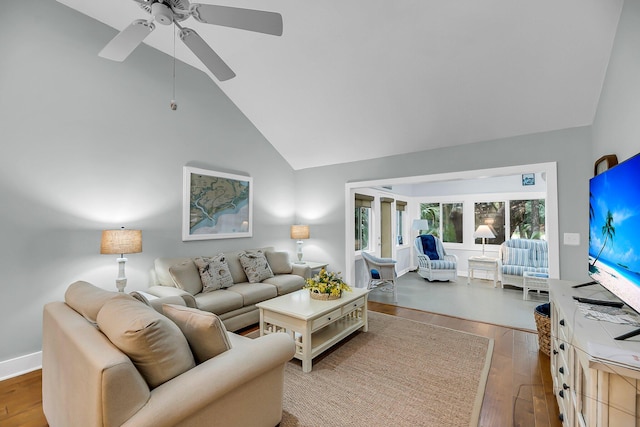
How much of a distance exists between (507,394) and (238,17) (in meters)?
3.36

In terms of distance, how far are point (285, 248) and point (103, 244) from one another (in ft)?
9.73

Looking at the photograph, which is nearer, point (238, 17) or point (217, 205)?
point (238, 17)

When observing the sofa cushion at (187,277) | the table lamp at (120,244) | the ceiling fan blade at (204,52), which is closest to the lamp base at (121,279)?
the table lamp at (120,244)

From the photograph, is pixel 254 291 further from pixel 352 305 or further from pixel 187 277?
pixel 352 305

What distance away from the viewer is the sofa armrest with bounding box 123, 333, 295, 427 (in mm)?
1123

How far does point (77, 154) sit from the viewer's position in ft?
9.35

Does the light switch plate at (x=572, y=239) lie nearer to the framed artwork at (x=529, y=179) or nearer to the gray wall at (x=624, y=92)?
the gray wall at (x=624, y=92)

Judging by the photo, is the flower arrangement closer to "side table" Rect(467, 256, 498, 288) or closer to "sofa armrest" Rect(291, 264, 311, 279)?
"sofa armrest" Rect(291, 264, 311, 279)

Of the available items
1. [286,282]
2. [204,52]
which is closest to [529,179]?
[286,282]

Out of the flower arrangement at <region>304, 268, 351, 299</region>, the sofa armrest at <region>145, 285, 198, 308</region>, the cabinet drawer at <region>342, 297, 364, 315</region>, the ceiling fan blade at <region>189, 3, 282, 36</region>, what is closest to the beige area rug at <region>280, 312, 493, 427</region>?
the cabinet drawer at <region>342, 297, 364, 315</region>

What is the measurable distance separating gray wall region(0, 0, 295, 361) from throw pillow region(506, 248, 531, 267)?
5.58 metres

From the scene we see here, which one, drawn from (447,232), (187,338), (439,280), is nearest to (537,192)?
(447,232)

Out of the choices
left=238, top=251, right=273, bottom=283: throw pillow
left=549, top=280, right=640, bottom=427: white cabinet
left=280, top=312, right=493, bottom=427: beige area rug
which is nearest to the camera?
left=549, top=280, right=640, bottom=427: white cabinet

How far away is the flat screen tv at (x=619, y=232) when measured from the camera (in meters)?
1.25
